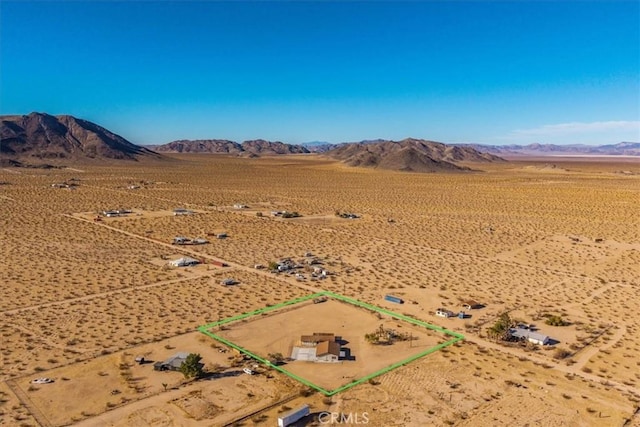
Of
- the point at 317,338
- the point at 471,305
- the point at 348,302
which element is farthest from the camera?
the point at 348,302

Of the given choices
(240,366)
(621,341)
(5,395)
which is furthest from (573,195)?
(5,395)

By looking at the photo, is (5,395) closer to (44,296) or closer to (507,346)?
(44,296)

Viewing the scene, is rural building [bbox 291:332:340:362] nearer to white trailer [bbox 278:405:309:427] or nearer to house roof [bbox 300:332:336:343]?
house roof [bbox 300:332:336:343]

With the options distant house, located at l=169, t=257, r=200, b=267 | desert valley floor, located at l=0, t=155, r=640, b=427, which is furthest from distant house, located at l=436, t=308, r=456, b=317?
distant house, located at l=169, t=257, r=200, b=267

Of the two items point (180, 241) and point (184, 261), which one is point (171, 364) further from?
point (180, 241)

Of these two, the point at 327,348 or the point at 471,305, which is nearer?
the point at 327,348

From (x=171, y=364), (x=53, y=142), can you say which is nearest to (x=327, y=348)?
(x=171, y=364)

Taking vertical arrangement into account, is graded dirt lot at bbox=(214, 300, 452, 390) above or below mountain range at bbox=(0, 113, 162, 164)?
below
